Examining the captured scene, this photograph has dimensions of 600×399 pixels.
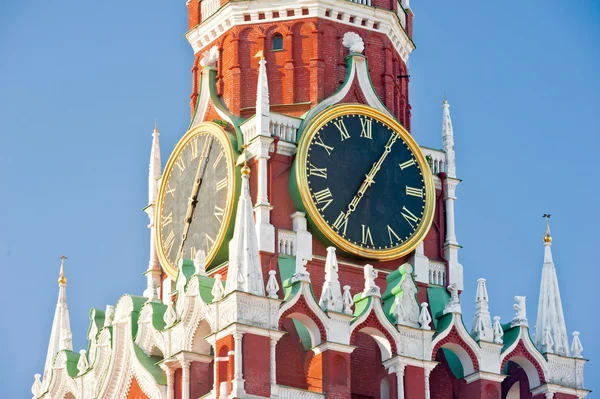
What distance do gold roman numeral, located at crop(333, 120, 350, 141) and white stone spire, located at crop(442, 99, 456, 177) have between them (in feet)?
9.04

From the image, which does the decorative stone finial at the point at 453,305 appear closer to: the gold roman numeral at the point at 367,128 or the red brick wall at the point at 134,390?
the gold roman numeral at the point at 367,128

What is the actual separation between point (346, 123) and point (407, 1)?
16.4 ft

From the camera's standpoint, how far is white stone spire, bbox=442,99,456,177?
5212 centimetres

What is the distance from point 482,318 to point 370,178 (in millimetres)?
3617

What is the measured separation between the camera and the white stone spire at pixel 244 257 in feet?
154

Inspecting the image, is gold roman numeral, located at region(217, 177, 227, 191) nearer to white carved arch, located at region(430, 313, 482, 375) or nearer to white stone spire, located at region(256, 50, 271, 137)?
white stone spire, located at region(256, 50, 271, 137)

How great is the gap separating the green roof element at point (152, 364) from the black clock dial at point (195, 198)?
2.37 m

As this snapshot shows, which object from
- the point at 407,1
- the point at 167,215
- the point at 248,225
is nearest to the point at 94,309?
the point at 167,215

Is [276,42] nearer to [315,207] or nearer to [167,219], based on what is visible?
[315,207]

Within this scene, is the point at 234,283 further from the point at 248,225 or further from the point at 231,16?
the point at 231,16

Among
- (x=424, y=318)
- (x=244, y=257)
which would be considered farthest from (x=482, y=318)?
(x=244, y=257)

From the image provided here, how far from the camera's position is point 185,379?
48.0m

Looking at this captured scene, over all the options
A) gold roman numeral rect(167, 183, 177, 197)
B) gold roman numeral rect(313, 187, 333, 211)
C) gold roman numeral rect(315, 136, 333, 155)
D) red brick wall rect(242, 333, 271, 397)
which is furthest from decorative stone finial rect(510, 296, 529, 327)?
gold roman numeral rect(167, 183, 177, 197)

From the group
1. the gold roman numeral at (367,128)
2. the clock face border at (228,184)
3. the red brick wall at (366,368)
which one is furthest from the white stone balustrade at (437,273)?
the clock face border at (228,184)
